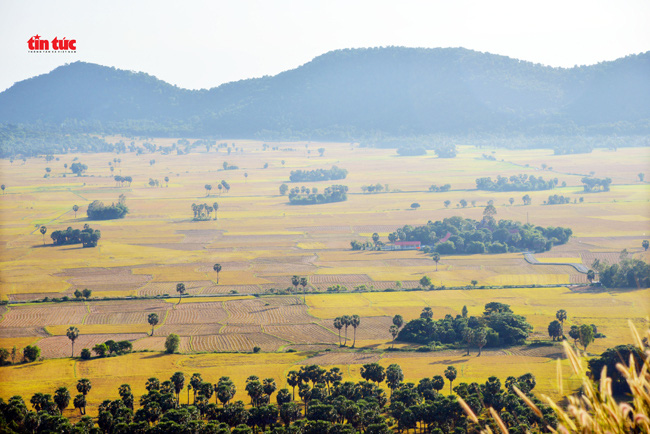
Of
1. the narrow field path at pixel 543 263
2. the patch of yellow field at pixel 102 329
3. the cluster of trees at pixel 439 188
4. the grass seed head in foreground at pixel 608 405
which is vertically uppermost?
the grass seed head in foreground at pixel 608 405

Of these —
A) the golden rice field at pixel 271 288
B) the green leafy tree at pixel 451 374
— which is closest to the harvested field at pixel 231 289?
the golden rice field at pixel 271 288

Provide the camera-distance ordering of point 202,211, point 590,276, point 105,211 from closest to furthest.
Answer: point 590,276
point 105,211
point 202,211

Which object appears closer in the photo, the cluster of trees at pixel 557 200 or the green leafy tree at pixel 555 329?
the green leafy tree at pixel 555 329

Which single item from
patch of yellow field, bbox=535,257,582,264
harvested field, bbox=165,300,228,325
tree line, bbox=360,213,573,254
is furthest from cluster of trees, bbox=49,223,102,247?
patch of yellow field, bbox=535,257,582,264

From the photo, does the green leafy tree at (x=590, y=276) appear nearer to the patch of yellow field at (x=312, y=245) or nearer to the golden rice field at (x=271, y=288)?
the golden rice field at (x=271, y=288)

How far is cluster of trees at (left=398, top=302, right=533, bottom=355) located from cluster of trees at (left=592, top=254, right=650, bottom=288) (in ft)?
80.4

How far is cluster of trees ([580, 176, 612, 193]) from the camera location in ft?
615

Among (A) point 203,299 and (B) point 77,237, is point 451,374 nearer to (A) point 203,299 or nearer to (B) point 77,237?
(A) point 203,299

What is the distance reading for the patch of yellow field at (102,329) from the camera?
76.6 metres

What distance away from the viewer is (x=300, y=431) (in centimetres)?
4506

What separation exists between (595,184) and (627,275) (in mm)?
105057

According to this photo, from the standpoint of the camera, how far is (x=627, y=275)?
302ft

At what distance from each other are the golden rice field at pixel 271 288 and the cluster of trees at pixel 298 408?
3733 mm

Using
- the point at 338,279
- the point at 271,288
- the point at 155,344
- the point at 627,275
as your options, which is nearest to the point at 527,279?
the point at 627,275
